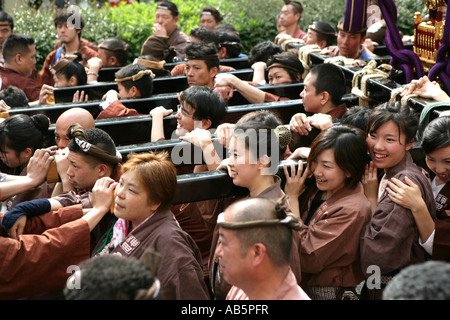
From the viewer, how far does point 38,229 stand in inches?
121

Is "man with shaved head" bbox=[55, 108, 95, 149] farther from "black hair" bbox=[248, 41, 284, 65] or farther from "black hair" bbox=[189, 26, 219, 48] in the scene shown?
"black hair" bbox=[189, 26, 219, 48]

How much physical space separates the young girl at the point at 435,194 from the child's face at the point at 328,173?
9.7 inches

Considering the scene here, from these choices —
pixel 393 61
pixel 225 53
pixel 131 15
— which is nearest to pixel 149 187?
pixel 393 61

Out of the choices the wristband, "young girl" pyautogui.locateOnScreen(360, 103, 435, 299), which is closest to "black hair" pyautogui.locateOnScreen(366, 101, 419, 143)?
"young girl" pyautogui.locateOnScreen(360, 103, 435, 299)

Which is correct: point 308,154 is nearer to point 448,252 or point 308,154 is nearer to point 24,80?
point 448,252

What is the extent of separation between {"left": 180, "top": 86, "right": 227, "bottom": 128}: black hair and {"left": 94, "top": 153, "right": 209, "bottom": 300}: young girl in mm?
1165

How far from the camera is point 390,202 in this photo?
3.05 metres

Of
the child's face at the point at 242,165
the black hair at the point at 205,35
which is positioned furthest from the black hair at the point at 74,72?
the child's face at the point at 242,165

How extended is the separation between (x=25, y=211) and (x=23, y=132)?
116 centimetres

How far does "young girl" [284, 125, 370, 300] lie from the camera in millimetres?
3006

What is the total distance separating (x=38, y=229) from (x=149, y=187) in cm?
63

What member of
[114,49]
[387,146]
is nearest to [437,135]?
[387,146]

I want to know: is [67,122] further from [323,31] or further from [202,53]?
[323,31]

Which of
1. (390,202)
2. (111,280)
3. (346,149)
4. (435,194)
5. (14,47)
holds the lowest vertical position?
(435,194)
